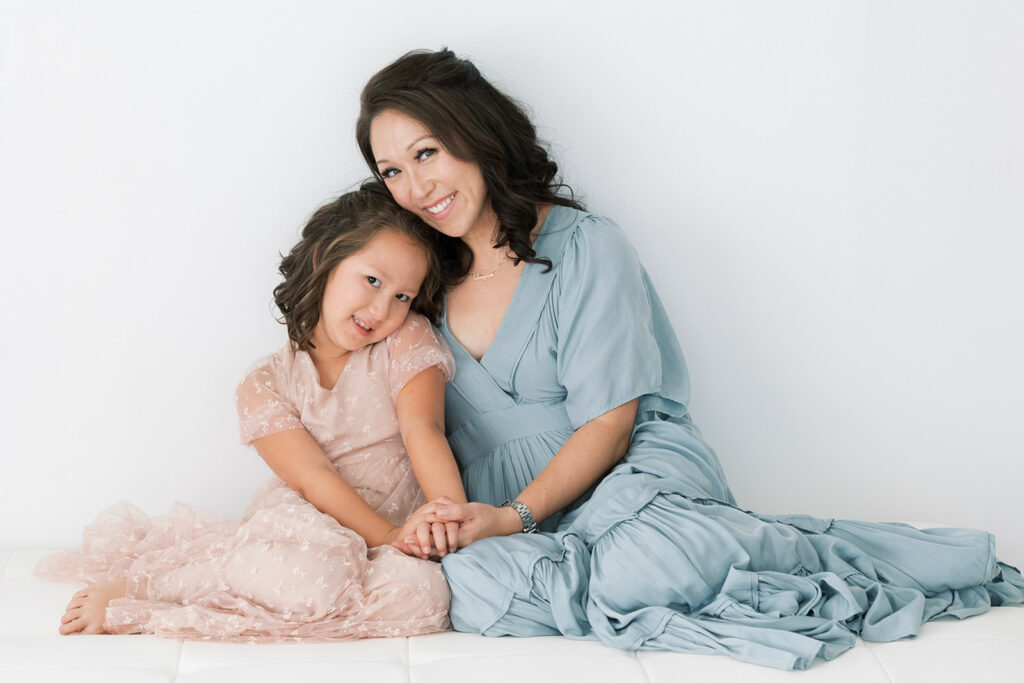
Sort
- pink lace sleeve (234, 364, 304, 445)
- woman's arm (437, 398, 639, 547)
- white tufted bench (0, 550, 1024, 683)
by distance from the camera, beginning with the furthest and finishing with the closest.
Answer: pink lace sleeve (234, 364, 304, 445) < woman's arm (437, 398, 639, 547) < white tufted bench (0, 550, 1024, 683)

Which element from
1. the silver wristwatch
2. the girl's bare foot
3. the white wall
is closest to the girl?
→ the girl's bare foot

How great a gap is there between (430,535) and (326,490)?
0.27 meters

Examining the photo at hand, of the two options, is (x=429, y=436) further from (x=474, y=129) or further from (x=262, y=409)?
(x=474, y=129)

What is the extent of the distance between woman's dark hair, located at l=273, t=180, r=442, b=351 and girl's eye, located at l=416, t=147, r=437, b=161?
0.13m

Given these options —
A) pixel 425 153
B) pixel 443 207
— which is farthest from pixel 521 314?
pixel 425 153

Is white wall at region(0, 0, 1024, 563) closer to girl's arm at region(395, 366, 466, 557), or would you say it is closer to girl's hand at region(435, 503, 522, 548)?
girl's arm at region(395, 366, 466, 557)

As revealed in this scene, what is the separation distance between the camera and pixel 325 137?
212 centimetres

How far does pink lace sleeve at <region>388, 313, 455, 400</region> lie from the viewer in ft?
6.16

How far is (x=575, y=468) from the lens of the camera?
70.7 inches

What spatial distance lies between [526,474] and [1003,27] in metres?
1.55

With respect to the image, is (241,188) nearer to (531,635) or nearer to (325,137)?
(325,137)

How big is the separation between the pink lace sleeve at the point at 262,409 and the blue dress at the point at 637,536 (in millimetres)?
347

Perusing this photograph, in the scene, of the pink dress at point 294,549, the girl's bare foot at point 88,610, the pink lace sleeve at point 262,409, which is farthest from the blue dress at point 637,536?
the girl's bare foot at point 88,610

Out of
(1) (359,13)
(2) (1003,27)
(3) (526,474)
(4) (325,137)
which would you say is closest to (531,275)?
(3) (526,474)
